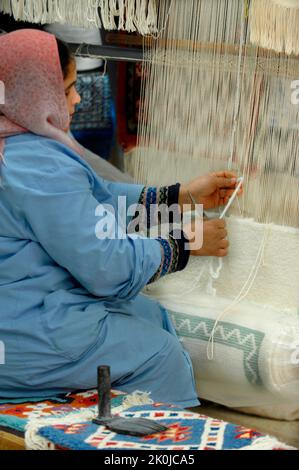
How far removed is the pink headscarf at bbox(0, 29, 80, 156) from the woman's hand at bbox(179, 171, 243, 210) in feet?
1.54

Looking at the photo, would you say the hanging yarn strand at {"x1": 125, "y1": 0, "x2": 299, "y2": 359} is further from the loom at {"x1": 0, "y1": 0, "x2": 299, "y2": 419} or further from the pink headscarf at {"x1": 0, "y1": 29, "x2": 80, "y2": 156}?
the pink headscarf at {"x1": 0, "y1": 29, "x2": 80, "y2": 156}

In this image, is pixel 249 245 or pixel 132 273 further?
pixel 249 245

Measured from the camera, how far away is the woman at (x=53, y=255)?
7.19 feet

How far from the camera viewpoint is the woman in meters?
2.19

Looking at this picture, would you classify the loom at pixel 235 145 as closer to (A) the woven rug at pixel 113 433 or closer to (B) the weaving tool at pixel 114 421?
(A) the woven rug at pixel 113 433

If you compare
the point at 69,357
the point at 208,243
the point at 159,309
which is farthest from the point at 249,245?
the point at 69,357

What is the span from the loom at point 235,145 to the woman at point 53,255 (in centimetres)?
27

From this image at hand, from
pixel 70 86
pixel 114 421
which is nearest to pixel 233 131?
pixel 70 86

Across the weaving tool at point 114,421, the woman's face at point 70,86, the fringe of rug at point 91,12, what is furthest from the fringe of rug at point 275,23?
the weaving tool at point 114,421

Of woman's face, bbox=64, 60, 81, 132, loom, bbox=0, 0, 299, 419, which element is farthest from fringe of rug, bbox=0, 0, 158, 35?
woman's face, bbox=64, 60, 81, 132

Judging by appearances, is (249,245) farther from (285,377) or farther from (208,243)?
(285,377)

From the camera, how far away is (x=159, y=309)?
258 cm

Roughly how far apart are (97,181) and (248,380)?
28.0 inches

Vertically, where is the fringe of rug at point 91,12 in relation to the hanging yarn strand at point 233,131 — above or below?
above
